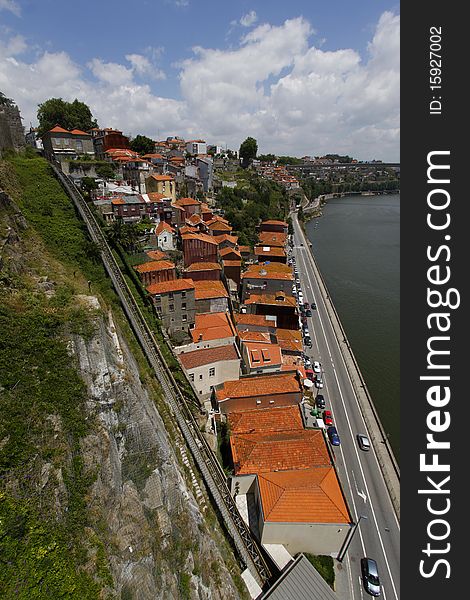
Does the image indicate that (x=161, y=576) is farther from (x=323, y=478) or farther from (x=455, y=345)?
(x=455, y=345)

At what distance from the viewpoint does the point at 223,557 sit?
12992 mm

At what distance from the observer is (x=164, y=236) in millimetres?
32969

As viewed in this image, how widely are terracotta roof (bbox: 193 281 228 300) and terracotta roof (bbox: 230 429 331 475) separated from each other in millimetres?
12521

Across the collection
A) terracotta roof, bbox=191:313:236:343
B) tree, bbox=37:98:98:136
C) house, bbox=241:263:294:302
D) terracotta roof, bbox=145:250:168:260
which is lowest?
terracotta roof, bbox=191:313:236:343

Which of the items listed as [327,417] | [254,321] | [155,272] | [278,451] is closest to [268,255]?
[254,321]

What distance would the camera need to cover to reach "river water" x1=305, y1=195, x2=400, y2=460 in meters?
28.7

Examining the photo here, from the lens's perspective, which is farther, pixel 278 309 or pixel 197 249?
pixel 278 309

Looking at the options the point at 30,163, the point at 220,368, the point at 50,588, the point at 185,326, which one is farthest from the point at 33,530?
the point at 30,163

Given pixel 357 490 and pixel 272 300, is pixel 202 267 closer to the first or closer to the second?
pixel 272 300

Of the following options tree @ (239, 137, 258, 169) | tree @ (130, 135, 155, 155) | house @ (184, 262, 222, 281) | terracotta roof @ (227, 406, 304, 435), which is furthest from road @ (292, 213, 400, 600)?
tree @ (239, 137, 258, 169)

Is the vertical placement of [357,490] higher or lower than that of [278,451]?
lower

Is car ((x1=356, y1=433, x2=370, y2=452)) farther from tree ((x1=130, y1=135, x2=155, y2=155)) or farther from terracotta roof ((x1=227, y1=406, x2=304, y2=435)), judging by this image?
tree ((x1=130, y1=135, x2=155, y2=155))

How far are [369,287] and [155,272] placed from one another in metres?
37.6

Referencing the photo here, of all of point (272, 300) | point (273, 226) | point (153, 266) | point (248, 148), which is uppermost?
point (248, 148)
